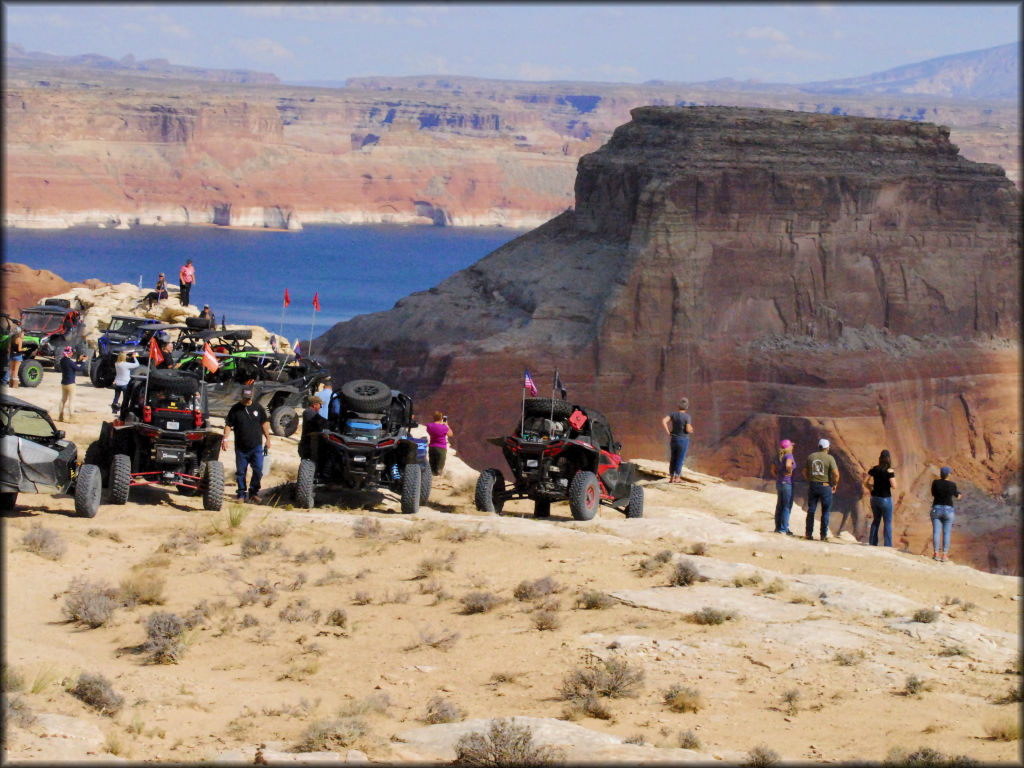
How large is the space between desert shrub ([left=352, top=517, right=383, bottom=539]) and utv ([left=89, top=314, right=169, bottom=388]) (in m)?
9.73

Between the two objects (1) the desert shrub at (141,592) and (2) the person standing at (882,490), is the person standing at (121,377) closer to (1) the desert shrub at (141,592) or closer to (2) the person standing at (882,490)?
(1) the desert shrub at (141,592)

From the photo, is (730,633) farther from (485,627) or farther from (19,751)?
(19,751)

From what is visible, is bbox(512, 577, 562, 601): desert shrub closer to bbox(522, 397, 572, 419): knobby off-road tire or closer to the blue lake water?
bbox(522, 397, 572, 419): knobby off-road tire

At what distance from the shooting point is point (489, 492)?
18.8 metres

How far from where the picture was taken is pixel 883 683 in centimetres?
1152

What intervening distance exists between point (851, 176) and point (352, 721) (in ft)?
180

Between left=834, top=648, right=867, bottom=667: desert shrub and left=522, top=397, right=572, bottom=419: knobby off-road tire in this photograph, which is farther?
left=522, top=397, right=572, bottom=419: knobby off-road tire

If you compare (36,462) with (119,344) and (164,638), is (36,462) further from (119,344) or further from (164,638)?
(119,344)

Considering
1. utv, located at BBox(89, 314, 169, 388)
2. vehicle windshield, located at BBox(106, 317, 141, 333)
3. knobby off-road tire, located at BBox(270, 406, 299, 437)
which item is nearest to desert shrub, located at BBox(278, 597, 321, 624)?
knobby off-road tire, located at BBox(270, 406, 299, 437)

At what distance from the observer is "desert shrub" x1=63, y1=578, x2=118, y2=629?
1241 cm

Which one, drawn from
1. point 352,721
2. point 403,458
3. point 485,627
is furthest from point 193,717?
point 403,458

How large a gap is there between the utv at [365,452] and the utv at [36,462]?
2.90m

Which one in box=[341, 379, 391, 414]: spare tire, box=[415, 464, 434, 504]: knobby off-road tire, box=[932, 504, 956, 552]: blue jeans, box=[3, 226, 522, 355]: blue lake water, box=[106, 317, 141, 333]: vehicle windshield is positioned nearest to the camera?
box=[341, 379, 391, 414]: spare tire

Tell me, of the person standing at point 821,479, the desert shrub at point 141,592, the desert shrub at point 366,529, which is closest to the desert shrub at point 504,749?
the desert shrub at point 141,592
